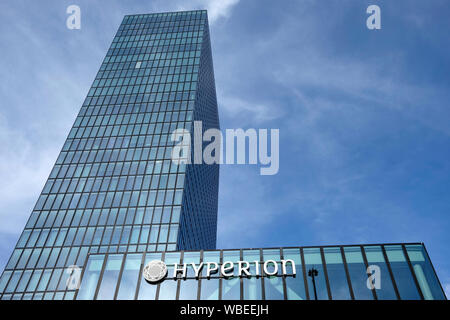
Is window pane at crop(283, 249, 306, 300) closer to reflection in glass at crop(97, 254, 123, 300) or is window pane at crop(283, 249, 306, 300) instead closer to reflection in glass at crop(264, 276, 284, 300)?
reflection in glass at crop(264, 276, 284, 300)

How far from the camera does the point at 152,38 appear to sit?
10312 cm

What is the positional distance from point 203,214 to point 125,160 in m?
28.8

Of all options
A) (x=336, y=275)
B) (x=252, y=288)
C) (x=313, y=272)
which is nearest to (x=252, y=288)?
(x=252, y=288)

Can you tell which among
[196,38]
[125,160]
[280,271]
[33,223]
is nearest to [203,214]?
[125,160]

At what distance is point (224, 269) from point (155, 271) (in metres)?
6.06

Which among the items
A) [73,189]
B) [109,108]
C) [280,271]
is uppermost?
[109,108]

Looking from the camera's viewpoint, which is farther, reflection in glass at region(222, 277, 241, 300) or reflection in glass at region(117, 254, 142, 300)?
reflection in glass at region(117, 254, 142, 300)

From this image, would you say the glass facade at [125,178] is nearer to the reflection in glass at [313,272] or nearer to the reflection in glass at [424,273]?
the reflection in glass at [313,272]

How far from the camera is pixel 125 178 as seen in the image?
6900 centimetres

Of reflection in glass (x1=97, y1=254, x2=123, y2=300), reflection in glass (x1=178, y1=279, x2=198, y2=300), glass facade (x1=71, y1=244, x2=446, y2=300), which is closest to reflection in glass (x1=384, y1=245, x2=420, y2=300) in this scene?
glass facade (x1=71, y1=244, x2=446, y2=300)

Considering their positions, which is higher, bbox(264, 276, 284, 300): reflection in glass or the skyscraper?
the skyscraper

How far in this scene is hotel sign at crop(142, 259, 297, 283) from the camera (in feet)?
101
